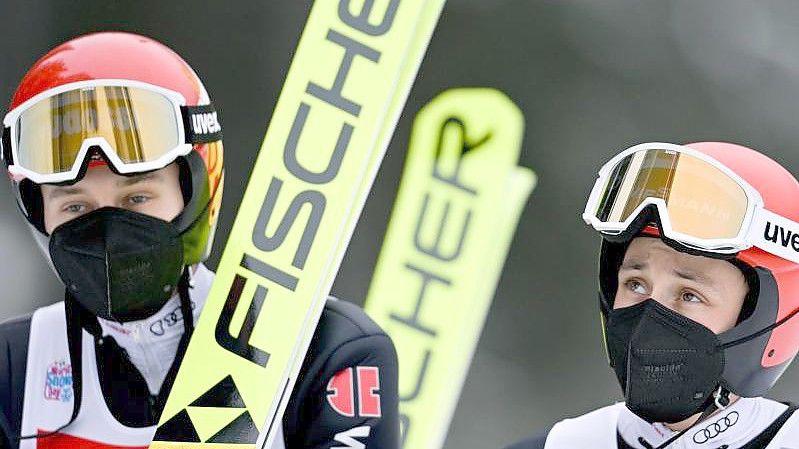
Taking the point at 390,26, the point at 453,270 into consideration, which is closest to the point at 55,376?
the point at 390,26

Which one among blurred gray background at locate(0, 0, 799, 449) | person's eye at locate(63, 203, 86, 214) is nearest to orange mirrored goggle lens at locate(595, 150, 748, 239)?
person's eye at locate(63, 203, 86, 214)

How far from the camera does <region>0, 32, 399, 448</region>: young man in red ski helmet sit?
9.65ft

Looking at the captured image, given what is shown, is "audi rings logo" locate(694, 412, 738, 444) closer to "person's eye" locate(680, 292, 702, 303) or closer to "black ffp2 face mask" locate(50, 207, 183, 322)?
"person's eye" locate(680, 292, 702, 303)

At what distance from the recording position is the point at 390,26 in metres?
3.59

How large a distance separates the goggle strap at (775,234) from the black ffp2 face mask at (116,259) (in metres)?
1.23

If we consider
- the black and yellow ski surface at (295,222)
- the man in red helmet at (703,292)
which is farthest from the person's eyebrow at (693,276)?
the black and yellow ski surface at (295,222)

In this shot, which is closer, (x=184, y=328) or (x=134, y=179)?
(x=134, y=179)

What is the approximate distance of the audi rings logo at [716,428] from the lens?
2812mm

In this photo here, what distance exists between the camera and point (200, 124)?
3102 millimetres

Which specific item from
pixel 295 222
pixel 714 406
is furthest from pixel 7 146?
pixel 714 406

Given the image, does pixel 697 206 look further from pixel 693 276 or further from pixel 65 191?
pixel 65 191

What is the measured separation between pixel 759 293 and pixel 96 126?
1446 mm

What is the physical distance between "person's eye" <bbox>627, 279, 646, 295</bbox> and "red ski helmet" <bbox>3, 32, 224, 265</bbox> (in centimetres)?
97

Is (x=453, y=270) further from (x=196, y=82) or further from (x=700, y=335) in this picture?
(x=700, y=335)
